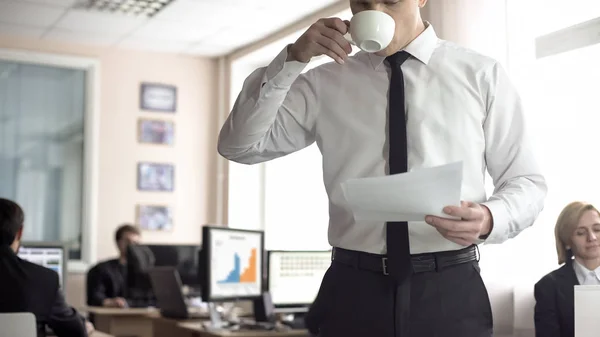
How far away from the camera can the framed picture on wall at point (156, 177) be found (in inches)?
296

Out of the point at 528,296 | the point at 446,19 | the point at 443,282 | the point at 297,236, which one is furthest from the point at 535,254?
the point at 297,236

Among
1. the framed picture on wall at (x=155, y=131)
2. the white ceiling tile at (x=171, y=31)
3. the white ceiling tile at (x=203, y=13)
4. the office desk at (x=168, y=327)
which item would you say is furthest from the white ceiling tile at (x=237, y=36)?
the office desk at (x=168, y=327)

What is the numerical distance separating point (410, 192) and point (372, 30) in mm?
329

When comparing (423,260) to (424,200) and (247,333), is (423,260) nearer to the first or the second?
(424,200)

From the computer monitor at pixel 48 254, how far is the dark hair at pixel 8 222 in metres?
1.13

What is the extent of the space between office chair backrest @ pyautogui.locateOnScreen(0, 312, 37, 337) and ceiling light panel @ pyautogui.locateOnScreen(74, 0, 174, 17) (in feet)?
12.0

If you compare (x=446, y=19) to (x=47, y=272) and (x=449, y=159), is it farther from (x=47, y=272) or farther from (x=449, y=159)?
(x=449, y=159)

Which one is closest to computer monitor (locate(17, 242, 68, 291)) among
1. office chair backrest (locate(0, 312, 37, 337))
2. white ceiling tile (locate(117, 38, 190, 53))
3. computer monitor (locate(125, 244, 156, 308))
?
computer monitor (locate(125, 244, 156, 308))

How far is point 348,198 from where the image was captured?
129cm

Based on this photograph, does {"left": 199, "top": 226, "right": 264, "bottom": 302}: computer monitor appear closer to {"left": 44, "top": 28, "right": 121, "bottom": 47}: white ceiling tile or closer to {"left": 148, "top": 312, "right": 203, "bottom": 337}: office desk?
{"left": 148, "top": 312, "right": 203, "bottom": 337}: office desk

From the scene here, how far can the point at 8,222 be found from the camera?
3.28m

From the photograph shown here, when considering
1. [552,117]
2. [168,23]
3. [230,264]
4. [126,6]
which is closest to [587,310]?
[552,117]

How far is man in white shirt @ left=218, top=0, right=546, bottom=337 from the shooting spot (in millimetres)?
1404

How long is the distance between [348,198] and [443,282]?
0.86 ft
